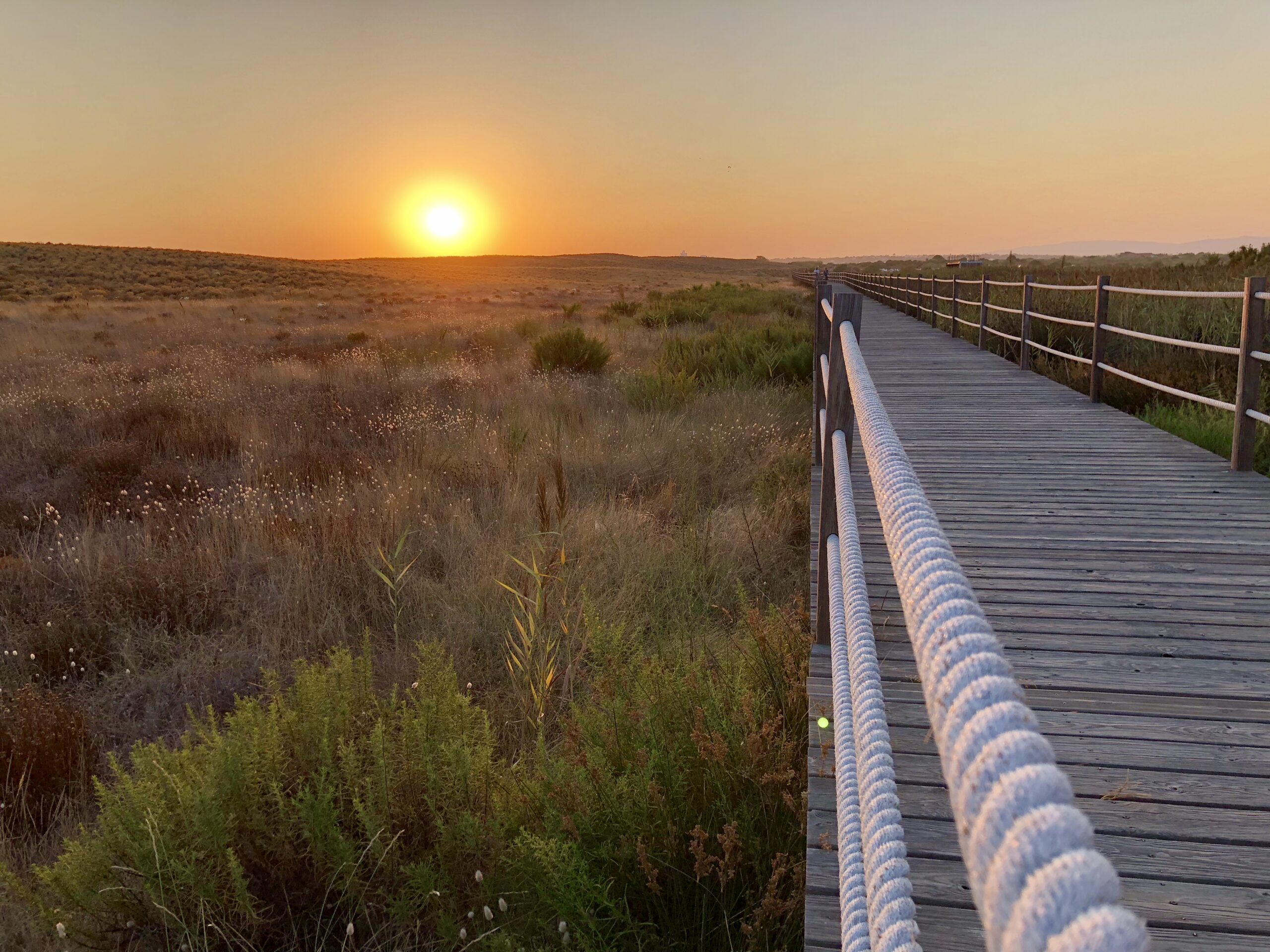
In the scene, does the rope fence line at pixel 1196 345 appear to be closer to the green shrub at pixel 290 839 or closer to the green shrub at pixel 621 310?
the green shrub at pixel 290 839

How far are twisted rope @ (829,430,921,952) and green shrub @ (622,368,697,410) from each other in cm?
901

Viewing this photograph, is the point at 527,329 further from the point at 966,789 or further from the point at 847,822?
the point at 966,789

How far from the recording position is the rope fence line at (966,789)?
407 mm

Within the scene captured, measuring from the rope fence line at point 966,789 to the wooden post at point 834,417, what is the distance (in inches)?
64.1

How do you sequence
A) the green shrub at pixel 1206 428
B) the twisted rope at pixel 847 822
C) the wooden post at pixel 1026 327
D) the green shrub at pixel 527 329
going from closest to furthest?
the twisted rope at pixel 847 822
the green shrub at pixel 1206 428
the wooden post at pixel 1026 327
the green shrub at pixel 527 329

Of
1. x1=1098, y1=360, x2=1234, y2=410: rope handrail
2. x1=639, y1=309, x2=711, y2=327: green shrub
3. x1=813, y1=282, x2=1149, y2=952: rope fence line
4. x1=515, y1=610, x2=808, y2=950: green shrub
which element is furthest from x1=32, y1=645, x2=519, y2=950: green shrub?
x1=639, y1=309, x2=711, y2=327: green shrub

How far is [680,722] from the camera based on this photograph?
10.6 ft

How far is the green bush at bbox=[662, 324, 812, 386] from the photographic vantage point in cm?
1274

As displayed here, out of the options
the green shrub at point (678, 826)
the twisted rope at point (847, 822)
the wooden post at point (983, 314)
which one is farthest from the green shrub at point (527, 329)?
the twisted rope at point (847, 822)

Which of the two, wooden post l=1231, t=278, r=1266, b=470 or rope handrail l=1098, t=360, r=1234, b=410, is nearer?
wooden post l=1231, t=278, r=1266, b=470

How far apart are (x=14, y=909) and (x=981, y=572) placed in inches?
148

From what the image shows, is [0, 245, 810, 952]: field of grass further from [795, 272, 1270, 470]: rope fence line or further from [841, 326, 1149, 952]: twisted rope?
[795, 272, 1270, 470]: rope fence line

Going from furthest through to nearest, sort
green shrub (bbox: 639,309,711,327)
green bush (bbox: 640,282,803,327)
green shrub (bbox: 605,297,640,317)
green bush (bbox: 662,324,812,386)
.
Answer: green shrub (bbox: 605,297,640,317) → green bush (bbox: 640,282,803,327) → green shrub (bbox: 639,309,711,327) → green bush (bbox: 662,324,812,386)

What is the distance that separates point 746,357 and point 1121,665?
1125 centimetres
